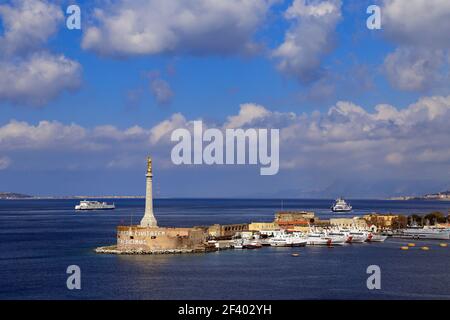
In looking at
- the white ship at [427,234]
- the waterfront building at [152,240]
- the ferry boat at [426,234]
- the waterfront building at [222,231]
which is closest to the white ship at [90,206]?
the waterfront building at [222,231]

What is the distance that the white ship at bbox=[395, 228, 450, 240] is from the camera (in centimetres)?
8544

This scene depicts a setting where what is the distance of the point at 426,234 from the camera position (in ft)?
283

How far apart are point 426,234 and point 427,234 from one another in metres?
0.13

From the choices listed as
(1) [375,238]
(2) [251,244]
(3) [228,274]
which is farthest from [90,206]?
(3) [228,274]

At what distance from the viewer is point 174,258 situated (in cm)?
5528

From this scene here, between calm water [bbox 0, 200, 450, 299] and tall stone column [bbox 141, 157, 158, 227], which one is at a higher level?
tall stone column [bbox 141, 157, 158, 227]

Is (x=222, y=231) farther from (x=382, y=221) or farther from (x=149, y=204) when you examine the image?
(x=382, y=221)

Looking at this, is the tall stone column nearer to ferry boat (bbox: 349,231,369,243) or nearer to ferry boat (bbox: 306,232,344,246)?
ferry boat (bbox: 306,232,344,246)

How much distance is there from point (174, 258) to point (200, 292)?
1647 centimetres

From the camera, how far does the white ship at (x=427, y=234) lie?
85438 millimetres

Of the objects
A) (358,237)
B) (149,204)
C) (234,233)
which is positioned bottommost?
(358,237)

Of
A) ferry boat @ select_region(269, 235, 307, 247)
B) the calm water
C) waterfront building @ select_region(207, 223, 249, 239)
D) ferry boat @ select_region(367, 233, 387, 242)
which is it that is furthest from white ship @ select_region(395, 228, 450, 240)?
waterfront building @ select_region(207, 223, 249, 239)

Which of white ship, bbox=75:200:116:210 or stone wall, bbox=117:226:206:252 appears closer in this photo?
stone wall, bbox=117:226:206:252
